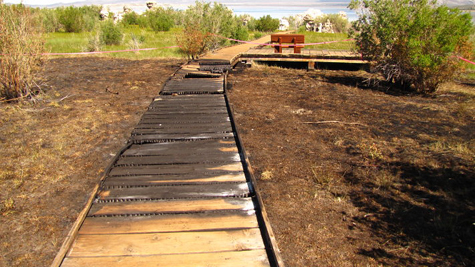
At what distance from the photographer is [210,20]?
15062 mm

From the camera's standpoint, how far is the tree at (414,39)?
7.89 m

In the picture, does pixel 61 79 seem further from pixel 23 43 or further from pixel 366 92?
pixel 366 92

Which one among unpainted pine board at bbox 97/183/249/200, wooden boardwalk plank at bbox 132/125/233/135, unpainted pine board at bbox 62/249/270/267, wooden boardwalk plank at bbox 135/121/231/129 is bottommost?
unpainted pine board at bbox 62/249/270/267

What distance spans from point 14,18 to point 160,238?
7.31 m

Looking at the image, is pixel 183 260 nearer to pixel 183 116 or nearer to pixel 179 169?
pixel 179 169

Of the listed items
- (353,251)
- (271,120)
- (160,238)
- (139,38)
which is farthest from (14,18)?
(139,38)

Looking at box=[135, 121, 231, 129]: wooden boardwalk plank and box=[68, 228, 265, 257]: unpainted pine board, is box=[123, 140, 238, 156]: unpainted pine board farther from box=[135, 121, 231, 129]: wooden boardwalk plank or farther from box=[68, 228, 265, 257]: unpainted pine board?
box=[68, 228, 265, 257]: unpainted pine board

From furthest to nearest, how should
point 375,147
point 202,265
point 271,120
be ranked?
1. point 271,120
2. point 375,147
3. point 202,265

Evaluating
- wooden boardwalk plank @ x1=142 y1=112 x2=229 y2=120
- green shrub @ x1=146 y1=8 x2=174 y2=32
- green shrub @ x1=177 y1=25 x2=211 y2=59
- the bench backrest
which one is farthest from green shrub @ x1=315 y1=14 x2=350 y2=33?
wooden boardwalk plank @ x1=142 y1=112 x2=229 y2=120

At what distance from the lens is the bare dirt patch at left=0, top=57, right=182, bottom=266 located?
360 cm

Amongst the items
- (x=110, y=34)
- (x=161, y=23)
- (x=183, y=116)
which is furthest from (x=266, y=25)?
(x=183, y=116)

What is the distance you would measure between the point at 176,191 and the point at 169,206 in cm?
31

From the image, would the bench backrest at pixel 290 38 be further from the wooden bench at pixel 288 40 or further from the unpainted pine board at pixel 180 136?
the unpainted pine board at pixel 180 136

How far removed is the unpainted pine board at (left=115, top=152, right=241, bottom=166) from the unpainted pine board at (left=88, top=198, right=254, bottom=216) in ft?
3.30
